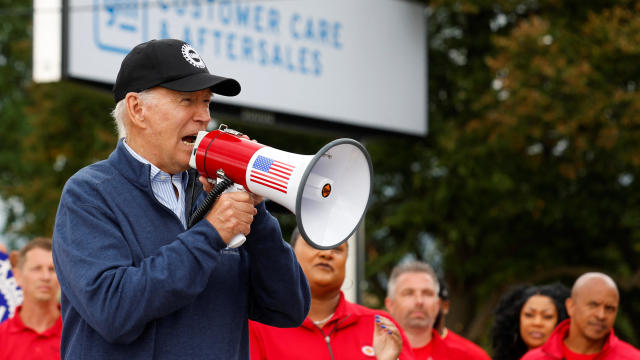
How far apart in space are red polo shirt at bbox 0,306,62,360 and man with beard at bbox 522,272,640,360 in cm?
290

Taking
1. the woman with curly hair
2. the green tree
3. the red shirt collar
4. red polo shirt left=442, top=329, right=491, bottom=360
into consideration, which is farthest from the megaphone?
the green tree

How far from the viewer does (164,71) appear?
2.53 metres

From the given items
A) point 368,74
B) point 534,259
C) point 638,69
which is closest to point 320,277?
point 368,74

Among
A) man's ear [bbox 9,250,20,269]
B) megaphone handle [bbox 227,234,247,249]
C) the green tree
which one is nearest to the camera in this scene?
megaphone handle [bbox 227,234,247,249]

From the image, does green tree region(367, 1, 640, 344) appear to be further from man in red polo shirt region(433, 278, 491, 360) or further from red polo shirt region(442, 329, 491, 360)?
red polo shirt region(442, 329, 491, 360)

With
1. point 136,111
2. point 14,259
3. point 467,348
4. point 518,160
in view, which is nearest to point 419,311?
point 467,348

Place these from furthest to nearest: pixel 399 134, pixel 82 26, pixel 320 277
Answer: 1. pixel 399 134
2. pixel 82 26
3. pixel 320 277

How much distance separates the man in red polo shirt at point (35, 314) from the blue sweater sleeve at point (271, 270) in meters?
3.03

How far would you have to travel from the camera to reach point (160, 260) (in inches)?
90.8

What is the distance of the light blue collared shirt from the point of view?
100 inches

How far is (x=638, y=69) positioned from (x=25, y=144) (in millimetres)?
7608

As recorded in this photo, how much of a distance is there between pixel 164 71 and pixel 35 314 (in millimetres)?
3609

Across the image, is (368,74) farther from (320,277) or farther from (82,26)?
(320,277)

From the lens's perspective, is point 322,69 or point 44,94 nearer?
point 322,69
